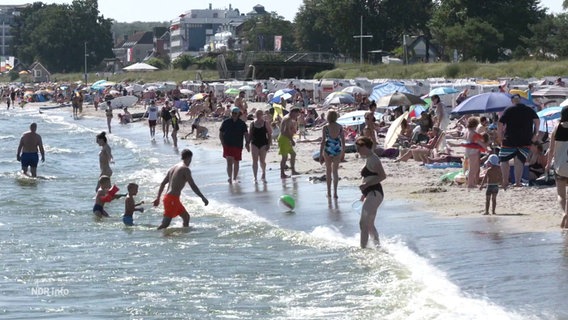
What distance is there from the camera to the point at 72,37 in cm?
14162

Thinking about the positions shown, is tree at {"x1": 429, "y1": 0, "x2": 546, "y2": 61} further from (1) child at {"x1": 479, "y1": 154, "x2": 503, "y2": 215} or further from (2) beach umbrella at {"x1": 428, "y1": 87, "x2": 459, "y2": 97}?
(1) child at {"x1": 479, "y1": 154, "x2": 503, "y2": 215}

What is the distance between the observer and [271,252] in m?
12.4

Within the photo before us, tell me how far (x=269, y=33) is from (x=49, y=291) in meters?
126

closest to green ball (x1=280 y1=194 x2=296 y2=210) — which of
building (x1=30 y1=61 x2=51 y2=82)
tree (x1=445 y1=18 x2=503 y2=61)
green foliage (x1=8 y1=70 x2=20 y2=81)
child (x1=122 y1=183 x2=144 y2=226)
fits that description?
child (x1=122 y1=183 x2=144 y2=226)

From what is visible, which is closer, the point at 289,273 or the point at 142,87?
the point at 289,273

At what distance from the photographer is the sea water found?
366 inches

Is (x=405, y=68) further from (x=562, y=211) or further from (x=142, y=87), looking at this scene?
(x=562, y=211)

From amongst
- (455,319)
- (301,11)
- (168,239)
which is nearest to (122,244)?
(168,239)

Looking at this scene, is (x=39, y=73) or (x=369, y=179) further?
(x=39, y=73)

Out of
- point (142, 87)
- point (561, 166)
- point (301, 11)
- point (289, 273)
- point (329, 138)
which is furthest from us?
point (301, 11)

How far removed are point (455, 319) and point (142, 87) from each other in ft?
221

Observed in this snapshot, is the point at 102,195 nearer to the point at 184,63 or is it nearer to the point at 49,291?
the point at 49,291

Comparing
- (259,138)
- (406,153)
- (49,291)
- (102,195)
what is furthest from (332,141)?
(49,291)

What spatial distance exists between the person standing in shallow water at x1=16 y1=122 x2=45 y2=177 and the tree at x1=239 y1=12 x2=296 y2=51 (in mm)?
104567
